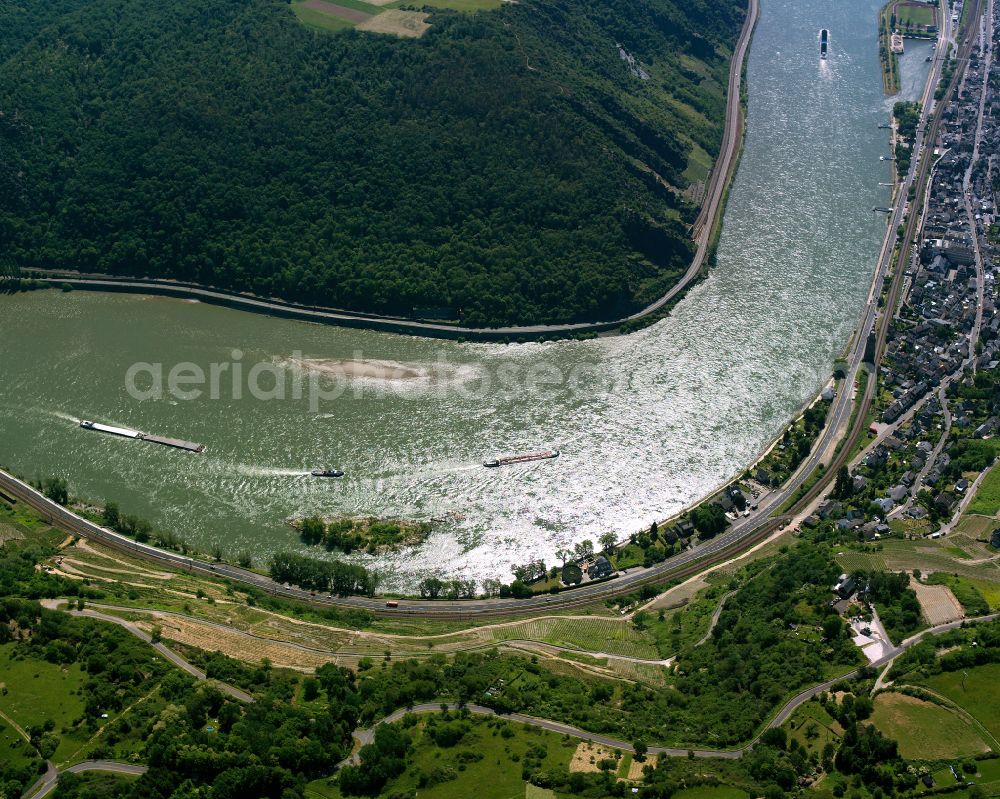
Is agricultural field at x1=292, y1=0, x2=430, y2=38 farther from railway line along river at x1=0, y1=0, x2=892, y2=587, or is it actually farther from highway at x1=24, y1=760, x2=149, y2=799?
highway at x1=24, y1=760, x2=149, y2=799

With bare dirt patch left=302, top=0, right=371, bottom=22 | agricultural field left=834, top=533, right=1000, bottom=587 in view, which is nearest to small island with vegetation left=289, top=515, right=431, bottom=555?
agricultural field left=834, top=533, right=1000, bottom=587

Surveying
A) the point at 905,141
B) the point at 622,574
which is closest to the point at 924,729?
the point at 622,574

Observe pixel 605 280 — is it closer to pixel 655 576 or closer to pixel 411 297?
pixel 411 297

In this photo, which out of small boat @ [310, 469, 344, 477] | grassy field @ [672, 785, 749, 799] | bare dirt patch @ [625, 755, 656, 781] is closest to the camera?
grassy field @ [672, 785, 749, 799]

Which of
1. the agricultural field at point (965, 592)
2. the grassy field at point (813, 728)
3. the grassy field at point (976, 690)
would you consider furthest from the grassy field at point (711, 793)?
the agricultural field at point (965, 592)

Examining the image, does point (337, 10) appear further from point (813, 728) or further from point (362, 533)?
point (813, 728)

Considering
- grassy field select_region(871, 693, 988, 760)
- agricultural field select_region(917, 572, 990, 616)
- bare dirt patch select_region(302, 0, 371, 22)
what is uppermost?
bare dirt patch select_region(302, 0, 371, 22)

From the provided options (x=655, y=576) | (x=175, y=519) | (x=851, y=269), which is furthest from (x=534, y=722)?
(x=851, y=269)

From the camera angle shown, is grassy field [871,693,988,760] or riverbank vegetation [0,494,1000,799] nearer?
riverbank vegetation [0,494,1000,799]
